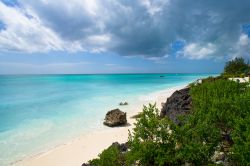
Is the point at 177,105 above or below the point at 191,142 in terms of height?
below

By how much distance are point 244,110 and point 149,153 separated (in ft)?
11.5

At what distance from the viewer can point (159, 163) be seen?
21.0 feet

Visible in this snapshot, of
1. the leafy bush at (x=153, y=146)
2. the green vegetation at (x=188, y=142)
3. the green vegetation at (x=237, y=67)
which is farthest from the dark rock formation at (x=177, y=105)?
the green vegetation at (x=237, y=67)

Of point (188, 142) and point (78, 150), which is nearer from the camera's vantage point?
point (188, 142)

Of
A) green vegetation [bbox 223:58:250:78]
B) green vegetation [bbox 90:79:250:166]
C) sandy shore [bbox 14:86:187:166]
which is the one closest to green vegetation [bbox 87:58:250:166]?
green vegetation [bbox 90:79:250:166]

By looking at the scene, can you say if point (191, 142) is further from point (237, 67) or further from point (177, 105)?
point (237, 67)

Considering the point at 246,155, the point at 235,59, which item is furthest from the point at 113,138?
the point at 235,59

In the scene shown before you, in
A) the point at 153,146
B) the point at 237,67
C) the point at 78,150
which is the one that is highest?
the point at 237,67

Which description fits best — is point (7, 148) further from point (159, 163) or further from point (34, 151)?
point (159, 163)

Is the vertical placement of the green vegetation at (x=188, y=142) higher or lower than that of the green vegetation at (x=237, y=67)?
lower

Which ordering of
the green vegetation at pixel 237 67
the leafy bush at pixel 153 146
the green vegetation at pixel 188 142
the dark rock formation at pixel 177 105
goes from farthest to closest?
1. the green vegetation at pixel 237 67
2. the dark rock formation at pixel 177 105
3. the leafy bush at pixel 153 146
4. the green vegetation at pixel 188 142

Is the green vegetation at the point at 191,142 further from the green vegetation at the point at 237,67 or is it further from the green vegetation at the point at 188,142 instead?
the green vegetation at the point at 237,67

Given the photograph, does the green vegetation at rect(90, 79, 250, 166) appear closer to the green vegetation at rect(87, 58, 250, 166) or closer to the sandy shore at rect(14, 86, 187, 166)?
the green vegetation at rect(87, 58, 250, 166)

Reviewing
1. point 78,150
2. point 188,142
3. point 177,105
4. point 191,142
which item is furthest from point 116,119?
point 191,142
